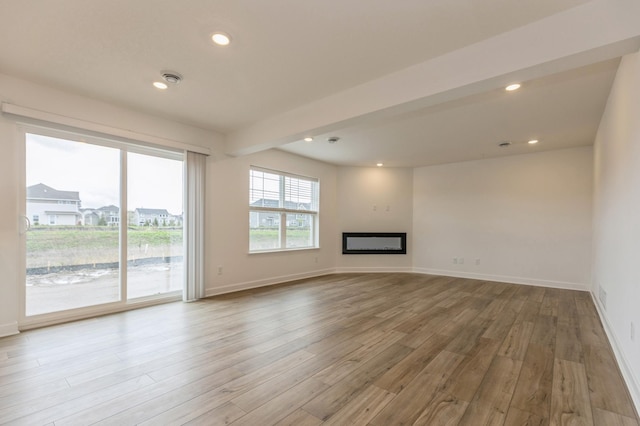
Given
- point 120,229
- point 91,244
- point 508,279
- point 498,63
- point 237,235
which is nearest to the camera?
point 498,63

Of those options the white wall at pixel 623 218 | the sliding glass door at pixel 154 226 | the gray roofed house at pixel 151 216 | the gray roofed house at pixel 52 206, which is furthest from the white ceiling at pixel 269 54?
the gray roofed house at pixel 151 216

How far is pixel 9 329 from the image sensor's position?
3000mm

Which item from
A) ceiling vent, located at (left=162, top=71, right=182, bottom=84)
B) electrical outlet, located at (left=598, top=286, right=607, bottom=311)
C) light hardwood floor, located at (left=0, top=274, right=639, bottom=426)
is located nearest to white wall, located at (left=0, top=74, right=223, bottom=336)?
light hardwood floor, located at (left=0, top=274, right=639, bottom=426)

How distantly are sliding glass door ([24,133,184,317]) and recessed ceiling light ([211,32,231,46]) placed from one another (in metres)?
2.42

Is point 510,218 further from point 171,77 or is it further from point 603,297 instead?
point 171,77

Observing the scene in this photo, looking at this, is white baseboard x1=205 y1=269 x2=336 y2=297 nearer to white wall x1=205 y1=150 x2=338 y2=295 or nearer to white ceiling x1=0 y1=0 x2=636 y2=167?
white wall x1=205 y1=150 x2=338 y2=295

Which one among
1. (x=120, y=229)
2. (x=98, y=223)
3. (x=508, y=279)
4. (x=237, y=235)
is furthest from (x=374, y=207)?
(x=98, y=223)

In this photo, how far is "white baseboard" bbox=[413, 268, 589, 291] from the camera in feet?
Result: 17.2

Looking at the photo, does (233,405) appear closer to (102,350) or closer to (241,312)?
(102,350)

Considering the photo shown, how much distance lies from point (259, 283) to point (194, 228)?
5.26 feet

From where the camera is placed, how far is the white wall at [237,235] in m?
4.69

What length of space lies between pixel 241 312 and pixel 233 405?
194 centimetres

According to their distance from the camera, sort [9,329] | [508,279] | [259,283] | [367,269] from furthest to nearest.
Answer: [367,269], [508,279], [259,283], [9,329]

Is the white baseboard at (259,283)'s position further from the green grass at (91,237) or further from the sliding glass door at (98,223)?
the green grass at (91,237)
